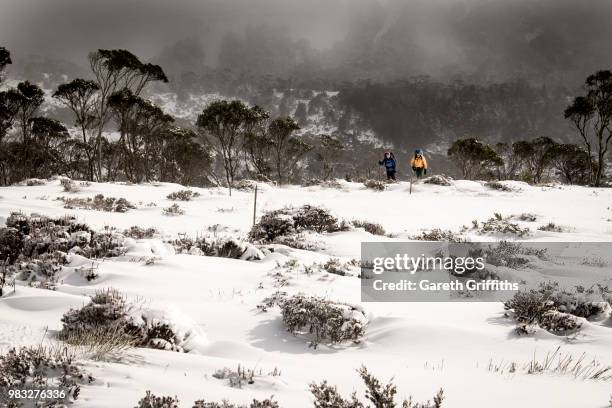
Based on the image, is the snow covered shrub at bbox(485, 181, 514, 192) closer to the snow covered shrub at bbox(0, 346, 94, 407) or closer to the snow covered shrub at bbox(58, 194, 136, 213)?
the snow covered shrub at bbox(58, 194, 136, 213)

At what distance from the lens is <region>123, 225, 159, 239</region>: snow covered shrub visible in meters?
7.45

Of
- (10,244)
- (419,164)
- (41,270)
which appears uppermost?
(419,164)

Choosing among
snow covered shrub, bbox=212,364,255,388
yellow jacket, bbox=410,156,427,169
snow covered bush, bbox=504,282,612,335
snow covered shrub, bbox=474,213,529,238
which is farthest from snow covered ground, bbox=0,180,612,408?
yellow jacket, bbox=410,156,427,169

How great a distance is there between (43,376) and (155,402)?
768 millimetres

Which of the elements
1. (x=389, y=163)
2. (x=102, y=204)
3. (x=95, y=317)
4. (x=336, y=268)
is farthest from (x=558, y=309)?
(x=389, y=163)

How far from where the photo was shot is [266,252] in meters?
6.81

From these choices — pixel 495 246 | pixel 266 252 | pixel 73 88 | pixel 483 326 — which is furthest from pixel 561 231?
pixel 73 88

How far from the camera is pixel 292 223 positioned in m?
8.52

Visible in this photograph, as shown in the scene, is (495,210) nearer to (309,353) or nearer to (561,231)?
(561,231)

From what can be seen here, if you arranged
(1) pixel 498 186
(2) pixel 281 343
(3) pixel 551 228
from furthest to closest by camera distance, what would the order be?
(1) pixel 498 186 → (3) pixel 551 228 → (2) pixel 281 343

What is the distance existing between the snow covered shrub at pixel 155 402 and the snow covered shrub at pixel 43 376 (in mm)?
388

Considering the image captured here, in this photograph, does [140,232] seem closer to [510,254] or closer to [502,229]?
[510,254]

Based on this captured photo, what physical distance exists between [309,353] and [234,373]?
990mm

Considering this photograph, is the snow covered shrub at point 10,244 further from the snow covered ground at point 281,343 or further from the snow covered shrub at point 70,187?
the snow covered shrub at point 70,187
